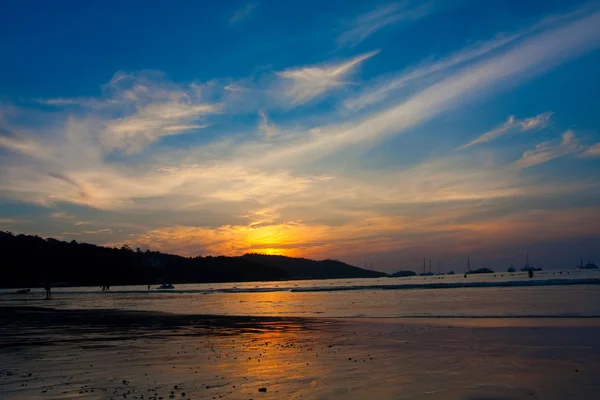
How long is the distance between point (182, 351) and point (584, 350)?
Answer: 15.1 metres

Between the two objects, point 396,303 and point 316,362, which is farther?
point 396,303

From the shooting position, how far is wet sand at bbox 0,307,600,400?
12779 mm

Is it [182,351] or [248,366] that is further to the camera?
[182,351]

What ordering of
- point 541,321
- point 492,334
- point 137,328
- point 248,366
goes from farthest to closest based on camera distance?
point 137,328 → point 541,321 → point 492,334 → point 248,366

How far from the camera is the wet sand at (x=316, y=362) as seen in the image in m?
12.8

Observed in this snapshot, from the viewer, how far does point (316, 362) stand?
55.6 ft

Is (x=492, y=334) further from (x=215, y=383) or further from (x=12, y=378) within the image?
(x=12, y=378)

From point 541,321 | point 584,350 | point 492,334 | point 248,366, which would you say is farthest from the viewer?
point 541,321

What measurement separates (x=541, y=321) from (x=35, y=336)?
27381mm

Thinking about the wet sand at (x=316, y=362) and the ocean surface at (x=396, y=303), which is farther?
the ocean surface at (x=396, y=303)

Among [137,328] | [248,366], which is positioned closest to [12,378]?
[248,366]

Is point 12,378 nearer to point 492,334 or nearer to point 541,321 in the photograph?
point 492,334

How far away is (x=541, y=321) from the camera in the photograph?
92.2 ft

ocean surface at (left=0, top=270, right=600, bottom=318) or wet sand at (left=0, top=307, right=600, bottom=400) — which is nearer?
wet sand at (left=0, top=307, right=600, bottom=400)
